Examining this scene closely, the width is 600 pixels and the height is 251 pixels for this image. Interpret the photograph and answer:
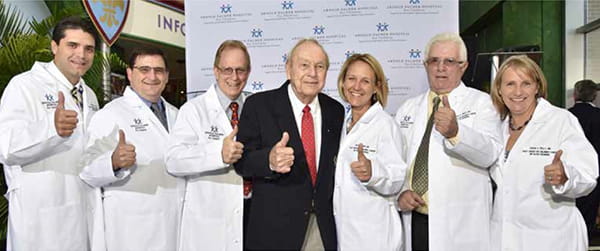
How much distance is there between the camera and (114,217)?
2.61 m

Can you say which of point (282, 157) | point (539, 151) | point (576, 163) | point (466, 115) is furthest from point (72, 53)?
point (576, 163)

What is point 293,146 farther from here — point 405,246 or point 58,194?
point 58,194

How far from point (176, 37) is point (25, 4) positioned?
1.87m

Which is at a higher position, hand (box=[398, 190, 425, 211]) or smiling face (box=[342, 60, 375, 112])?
smiling face (box=[342, 60, 375, 112])

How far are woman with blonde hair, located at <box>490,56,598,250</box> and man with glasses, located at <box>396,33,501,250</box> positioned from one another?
0.10m

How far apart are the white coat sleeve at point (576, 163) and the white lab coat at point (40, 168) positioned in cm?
239

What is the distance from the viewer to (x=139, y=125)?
2686mm

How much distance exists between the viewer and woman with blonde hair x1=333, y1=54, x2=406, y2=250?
2385mm

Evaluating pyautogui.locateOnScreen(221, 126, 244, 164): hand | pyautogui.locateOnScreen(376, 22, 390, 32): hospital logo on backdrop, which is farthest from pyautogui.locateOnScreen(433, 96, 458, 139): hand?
pyautogui.locateOnScreen(376, 22, 390, 32): hospital logo on backdrop

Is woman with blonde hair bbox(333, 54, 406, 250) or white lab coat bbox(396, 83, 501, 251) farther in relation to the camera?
white lab coat bbox(396, 83, 501, 251)

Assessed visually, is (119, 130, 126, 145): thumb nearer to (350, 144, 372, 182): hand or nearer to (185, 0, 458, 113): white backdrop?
(350, 144, 372, 182): hand

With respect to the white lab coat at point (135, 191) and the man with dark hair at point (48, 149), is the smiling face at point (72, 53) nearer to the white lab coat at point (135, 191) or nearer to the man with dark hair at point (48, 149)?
the man with dark hair at point (48, 149)

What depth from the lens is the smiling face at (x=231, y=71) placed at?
2730 millimetres

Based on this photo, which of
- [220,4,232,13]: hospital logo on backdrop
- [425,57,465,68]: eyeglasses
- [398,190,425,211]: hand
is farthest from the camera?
[220,4,232,13]: hospital logo on backdrop
